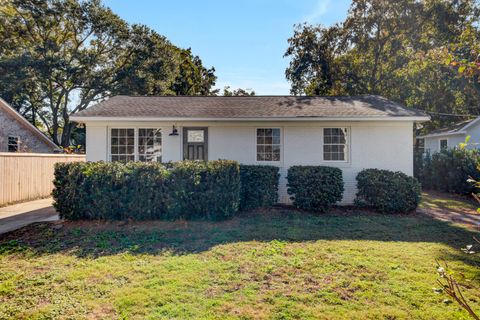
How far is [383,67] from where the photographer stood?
2212 cm

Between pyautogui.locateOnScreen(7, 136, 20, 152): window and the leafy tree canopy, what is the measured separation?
20.3 metres

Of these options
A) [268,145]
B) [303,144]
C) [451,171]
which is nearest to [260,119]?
[268,145]

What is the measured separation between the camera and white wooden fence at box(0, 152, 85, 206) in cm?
976

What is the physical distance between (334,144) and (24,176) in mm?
12121

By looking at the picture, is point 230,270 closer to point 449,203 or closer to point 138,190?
point 138,190

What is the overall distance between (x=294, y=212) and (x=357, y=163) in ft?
10.3

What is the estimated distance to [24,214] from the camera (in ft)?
28.0

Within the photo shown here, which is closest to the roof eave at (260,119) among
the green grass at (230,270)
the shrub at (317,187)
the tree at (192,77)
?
the shrub at (317,187)

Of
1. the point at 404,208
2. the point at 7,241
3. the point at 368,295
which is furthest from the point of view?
the point at 404,208

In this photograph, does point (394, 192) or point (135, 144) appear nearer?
point (394, 192)

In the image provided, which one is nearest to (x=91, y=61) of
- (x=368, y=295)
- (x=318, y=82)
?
(x=318, y=82)

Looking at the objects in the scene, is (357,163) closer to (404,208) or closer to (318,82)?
(404,208)

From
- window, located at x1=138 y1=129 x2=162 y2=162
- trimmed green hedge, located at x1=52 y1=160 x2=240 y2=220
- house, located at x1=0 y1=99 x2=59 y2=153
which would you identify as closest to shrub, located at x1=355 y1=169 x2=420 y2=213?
trimmed green hedge, located at x1=52 y1=160 x2=240 y2=220

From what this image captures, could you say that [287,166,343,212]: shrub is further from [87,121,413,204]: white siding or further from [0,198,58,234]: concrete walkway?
[0,198,58,234]: concrete walkway
